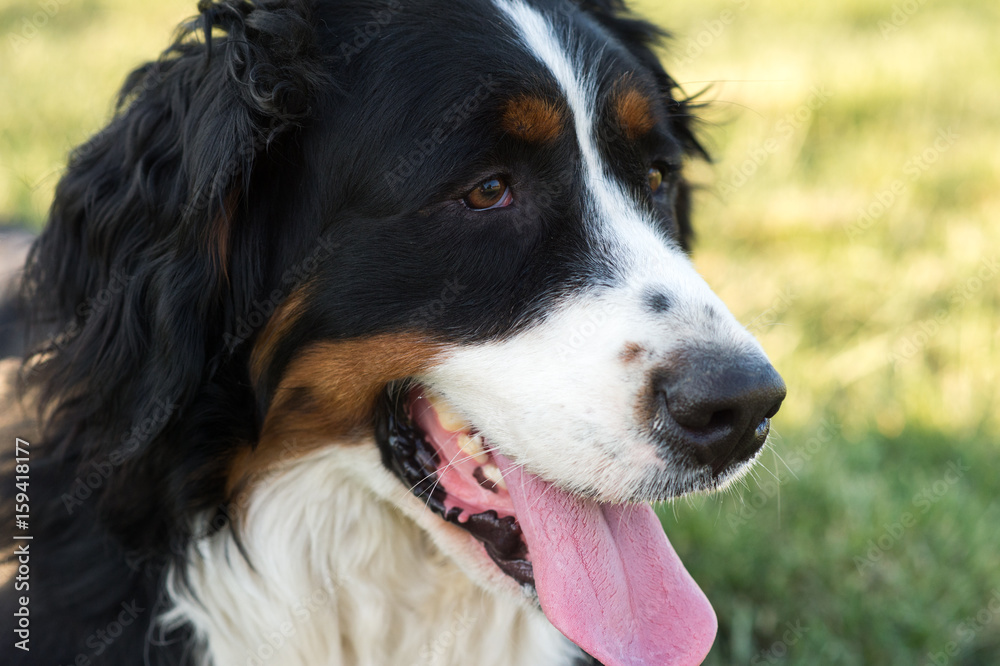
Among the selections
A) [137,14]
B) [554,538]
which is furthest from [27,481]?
[137,14]

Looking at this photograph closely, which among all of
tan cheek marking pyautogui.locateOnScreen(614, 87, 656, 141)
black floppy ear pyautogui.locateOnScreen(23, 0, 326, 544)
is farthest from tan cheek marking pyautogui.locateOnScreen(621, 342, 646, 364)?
black floppy ear pyautogui.locateOnScreen(23, 0, 326, 544)

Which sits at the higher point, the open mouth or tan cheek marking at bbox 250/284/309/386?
tan cheek marking at bbox 250/284/309/386

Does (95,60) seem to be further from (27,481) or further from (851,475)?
(851,475)

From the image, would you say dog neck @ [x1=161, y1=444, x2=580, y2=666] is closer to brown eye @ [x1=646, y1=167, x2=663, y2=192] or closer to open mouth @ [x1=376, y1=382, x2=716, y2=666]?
open mouth @ [x1=376, y1=382, x2=716, y2=666]

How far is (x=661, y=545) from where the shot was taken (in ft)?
8.52

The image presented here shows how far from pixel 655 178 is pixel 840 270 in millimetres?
2906

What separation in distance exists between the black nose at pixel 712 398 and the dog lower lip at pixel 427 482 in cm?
54

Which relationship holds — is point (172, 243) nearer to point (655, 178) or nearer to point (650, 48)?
point (655, 178)

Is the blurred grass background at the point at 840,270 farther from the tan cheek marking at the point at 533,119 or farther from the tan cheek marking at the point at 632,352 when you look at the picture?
the tan cheek marking at the point at 533,119

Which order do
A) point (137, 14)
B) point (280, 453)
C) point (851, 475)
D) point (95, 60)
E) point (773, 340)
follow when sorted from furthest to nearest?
point (137, 14)
point (95, 60)
point (773, 340)
point (851, 475)
point (280, 453)

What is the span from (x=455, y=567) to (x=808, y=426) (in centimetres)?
227

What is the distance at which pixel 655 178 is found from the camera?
2857 mm

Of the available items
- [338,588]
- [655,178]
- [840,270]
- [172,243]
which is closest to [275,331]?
[172,243]

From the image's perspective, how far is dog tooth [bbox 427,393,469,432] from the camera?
8.14ft
